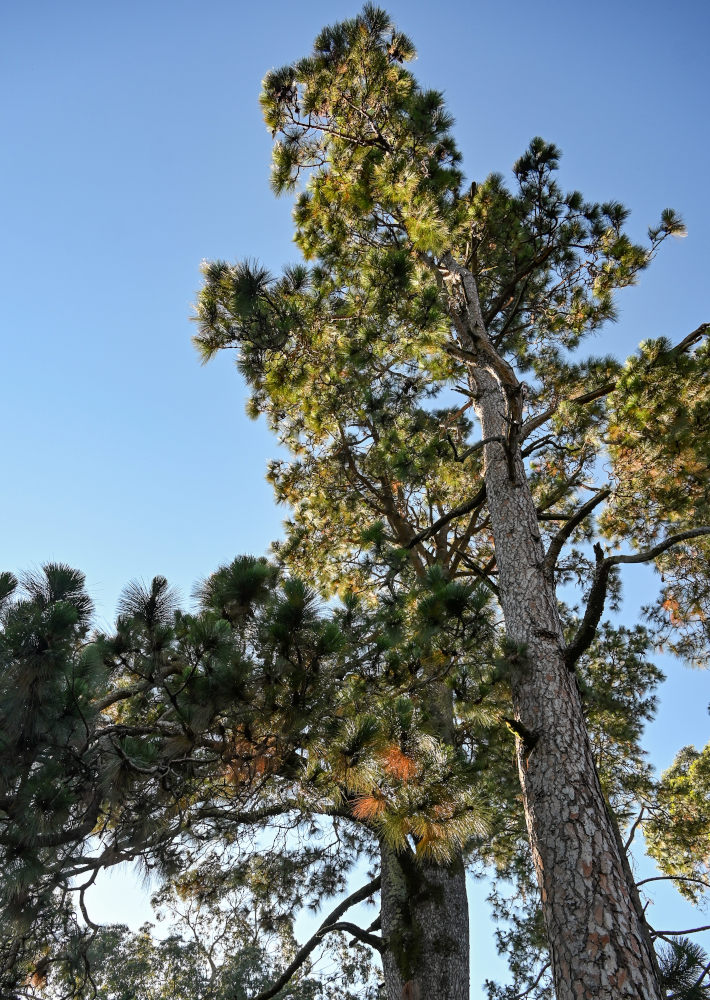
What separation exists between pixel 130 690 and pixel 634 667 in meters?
6.20

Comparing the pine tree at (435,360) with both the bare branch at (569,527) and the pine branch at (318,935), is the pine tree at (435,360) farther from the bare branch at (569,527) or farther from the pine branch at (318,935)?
the pine branch at (318,935)

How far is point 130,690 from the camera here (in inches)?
128

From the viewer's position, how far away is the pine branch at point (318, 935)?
180 inches

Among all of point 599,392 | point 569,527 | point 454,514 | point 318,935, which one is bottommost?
point 318,935

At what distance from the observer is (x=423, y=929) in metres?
4.41

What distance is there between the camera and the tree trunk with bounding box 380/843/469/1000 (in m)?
4.17

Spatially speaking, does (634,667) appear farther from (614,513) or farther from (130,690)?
(130,690)

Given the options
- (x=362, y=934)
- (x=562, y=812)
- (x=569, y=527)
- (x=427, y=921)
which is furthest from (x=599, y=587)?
(x=362, y=934)

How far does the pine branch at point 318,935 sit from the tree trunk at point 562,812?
2.59 metres

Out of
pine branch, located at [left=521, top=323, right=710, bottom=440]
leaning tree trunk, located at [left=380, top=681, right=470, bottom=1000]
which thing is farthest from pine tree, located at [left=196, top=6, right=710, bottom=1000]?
leaning tree trunk, located at [left=380, top=681, right=470, bottom=1000]

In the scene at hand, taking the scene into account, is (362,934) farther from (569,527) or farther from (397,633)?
(569,527)

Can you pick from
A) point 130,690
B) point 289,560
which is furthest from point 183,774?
point 289,560

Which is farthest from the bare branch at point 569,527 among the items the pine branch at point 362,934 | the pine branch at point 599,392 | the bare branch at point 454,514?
the pine branch at point 362,934

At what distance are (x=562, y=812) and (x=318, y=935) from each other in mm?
3081
